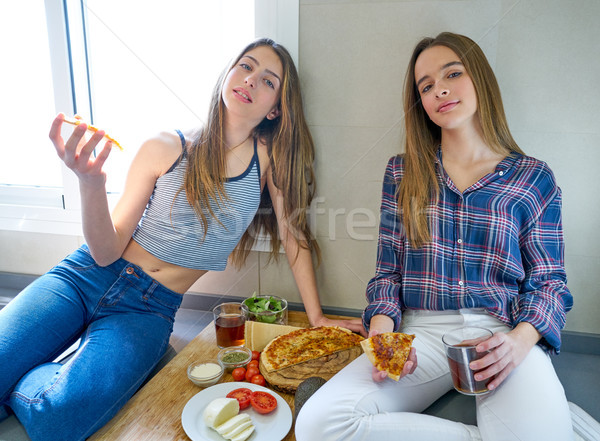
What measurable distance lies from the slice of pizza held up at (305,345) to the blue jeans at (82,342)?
1.20 ft

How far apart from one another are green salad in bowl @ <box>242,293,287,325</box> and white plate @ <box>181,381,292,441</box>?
283 mm

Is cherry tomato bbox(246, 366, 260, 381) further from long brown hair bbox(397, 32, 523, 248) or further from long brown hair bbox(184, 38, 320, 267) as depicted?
long brown hair bbox(397, 32, 523, 248)

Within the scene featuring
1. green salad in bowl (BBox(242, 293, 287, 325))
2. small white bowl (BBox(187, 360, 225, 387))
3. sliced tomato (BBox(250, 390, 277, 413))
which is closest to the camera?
sliced tomato (BBox(250, 390, 277, 413))

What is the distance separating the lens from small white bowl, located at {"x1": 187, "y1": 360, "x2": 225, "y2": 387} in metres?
1.31

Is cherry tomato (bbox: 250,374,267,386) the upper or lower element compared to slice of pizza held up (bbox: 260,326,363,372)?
lower

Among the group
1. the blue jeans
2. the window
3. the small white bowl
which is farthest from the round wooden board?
the window

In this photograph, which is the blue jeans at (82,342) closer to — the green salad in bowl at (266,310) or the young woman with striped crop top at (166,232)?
the young woman with striped crop top at (166,232)

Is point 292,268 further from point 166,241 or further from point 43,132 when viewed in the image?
point 43,132

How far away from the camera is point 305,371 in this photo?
52.3 inches

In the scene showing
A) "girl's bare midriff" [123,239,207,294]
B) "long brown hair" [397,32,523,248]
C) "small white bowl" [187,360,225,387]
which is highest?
"long brown hair" [397,32,523,248]

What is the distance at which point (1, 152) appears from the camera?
2123mm

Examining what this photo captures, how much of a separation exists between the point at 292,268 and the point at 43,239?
1199 mm

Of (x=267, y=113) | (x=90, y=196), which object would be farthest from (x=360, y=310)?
(x=90, y=196)

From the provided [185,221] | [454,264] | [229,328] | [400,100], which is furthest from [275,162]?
[454,264]
